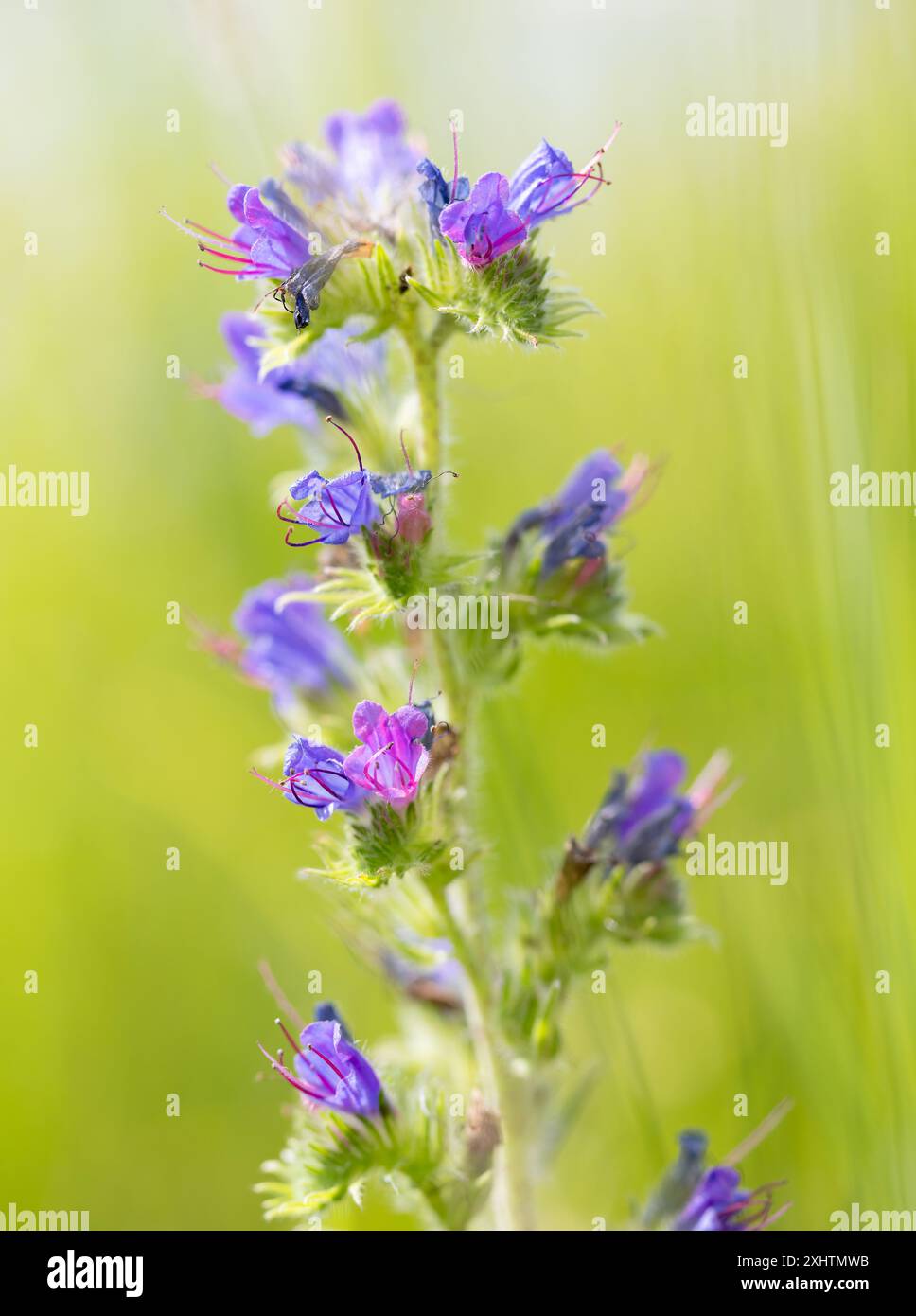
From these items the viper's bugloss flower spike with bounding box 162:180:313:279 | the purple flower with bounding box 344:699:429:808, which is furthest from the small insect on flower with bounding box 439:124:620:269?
the purple flower with bounding box 344:699:429:808

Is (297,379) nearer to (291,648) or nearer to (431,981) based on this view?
(291,648)

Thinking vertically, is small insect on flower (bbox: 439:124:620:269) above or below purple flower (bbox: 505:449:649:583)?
above

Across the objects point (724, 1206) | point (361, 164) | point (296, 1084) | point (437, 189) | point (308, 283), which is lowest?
point (724, 1206)

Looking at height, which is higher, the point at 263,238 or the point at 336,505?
the point at 263,238

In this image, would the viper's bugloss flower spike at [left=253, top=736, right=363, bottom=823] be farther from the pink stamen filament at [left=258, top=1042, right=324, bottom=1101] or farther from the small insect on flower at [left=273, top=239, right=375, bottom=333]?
the small insect on flower at [left=273, top=239, right=375, bottom=333]

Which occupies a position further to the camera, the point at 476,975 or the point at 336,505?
the point at 476,975

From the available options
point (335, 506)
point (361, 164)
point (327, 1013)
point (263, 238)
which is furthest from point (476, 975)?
point (361, 164)

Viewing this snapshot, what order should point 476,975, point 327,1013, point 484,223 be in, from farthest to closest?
point 476,975
point 327,1013
point 484,223
